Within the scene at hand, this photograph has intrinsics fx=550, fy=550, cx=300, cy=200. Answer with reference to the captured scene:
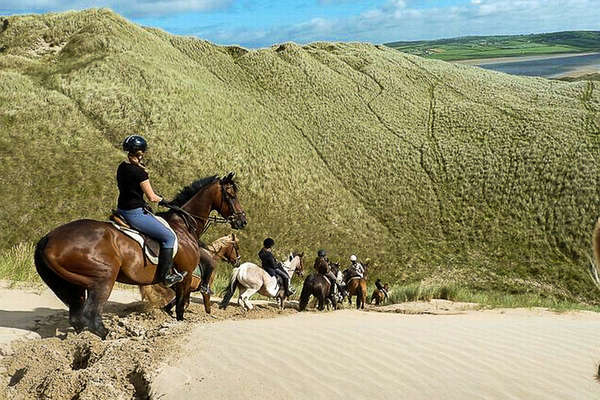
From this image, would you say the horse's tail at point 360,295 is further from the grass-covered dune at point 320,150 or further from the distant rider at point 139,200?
the grass-covered dune at point 320,150

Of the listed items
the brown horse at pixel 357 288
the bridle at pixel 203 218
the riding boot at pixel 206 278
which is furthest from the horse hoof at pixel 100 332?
the brown horse at pixel 357 288

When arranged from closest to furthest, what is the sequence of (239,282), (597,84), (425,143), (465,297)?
(239,282)
(465,297)
(425,143)
(597,84)

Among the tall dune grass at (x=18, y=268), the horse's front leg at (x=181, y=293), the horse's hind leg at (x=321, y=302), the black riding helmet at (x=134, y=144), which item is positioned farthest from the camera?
the horse's hind leg at (x=321, y=302)

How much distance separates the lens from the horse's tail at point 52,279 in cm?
864

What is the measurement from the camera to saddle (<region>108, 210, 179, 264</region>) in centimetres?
952

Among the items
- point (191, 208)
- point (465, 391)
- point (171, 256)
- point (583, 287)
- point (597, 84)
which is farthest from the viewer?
point (597, 84)

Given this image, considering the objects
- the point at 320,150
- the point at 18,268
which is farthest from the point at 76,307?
the point at 320,150

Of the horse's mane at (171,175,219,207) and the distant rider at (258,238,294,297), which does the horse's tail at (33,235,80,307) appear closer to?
the horse's mane at (171,175,219,207)

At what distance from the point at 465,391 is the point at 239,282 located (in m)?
9.11

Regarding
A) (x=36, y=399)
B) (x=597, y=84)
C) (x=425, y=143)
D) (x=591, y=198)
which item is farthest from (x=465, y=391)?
(x=597, y=84)

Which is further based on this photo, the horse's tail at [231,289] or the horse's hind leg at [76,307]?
the horse's tail at [231,289]

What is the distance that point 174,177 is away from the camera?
3466 cm

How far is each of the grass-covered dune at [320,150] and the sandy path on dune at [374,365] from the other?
21.4 metres

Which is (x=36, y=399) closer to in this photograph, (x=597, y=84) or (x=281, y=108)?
(x=281, y=108)
